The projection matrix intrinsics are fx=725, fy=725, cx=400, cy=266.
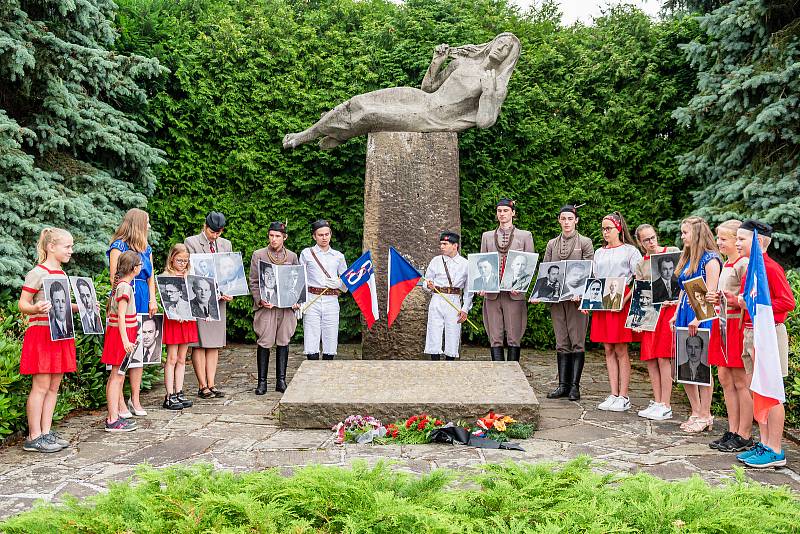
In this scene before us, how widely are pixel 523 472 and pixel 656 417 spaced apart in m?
3.72

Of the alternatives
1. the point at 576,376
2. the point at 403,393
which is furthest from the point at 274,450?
the point at 576,376

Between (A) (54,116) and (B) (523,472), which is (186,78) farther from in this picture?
(B) (523,472)

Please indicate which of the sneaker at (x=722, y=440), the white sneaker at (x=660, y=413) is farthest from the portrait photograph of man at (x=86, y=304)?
the sneaker at (x=722, y=440)

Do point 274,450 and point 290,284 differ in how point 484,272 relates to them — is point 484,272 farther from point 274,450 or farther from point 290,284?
point 274,450

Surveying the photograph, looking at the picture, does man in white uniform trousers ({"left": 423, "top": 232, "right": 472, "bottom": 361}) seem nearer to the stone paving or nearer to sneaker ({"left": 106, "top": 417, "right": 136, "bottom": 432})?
the stone paving

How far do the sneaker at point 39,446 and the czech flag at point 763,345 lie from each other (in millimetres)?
5117

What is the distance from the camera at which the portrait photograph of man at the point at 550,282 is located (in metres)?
7.49

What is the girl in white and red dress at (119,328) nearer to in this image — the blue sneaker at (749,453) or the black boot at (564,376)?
the black boot at (564,376)

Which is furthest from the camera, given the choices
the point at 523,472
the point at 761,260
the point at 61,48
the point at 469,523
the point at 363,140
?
the point at 363,140

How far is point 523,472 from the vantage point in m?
3.34

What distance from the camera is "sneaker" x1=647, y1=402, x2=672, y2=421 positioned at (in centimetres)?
659

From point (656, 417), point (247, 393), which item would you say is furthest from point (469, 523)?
point (247, 393)

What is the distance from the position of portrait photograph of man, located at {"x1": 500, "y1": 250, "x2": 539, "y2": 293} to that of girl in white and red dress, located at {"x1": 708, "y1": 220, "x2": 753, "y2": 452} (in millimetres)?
2430

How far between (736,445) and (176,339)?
5020mm
